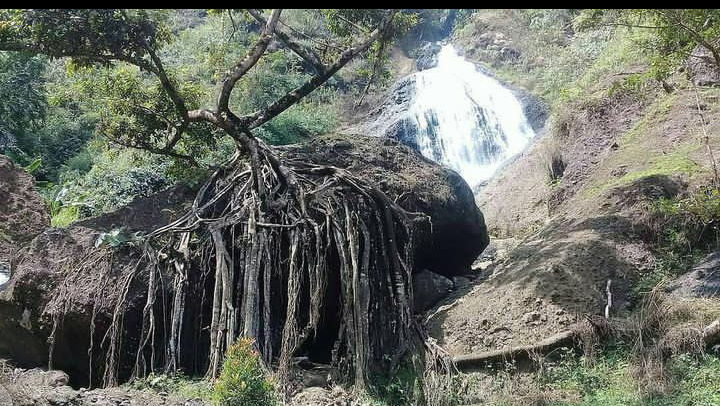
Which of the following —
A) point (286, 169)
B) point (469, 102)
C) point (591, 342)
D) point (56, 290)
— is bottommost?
point (591, 342)

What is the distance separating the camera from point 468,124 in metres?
24.0

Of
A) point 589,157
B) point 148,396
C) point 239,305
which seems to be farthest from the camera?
point 589,157

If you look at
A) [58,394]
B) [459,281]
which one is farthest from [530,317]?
[58,394]

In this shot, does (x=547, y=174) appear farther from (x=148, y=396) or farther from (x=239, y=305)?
(x=148, y=396)

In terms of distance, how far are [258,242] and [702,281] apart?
16.5 feet

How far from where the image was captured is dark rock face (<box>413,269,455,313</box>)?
9.53m

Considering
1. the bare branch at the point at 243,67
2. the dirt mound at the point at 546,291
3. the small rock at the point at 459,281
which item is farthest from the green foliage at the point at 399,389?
the bare branch at the point at 243,67

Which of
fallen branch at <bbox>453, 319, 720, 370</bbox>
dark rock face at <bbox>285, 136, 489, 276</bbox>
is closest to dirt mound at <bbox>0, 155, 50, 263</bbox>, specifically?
dark rock face at <bbox>285, 136, 489, 276</bbox>

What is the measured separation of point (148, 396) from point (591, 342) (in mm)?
4636

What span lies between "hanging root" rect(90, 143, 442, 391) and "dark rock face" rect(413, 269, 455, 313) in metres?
0.78

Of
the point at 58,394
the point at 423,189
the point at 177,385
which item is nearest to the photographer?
the point at 58,394

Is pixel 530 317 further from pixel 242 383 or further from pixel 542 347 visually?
pixel 242 383

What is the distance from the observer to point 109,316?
766 cm
